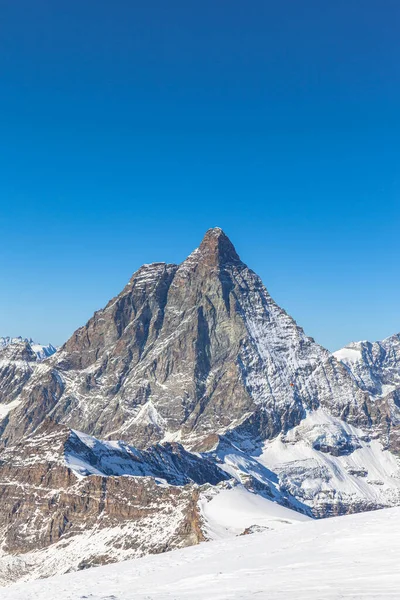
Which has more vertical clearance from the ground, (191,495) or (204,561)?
(191,495)

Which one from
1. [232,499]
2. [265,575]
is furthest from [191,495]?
[265,575]

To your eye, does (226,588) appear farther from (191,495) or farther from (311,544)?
(191,495)

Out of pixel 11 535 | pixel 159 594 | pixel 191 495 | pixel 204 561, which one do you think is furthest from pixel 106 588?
pixel 11 535

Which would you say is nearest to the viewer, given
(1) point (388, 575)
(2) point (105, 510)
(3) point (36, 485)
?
(1) point (388, 575)

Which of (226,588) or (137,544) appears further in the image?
(137,544)

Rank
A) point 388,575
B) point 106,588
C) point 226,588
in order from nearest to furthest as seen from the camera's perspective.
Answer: point 388,575, point 226,588, point 106,588

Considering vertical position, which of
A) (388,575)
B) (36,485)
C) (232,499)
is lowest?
(388,575)
